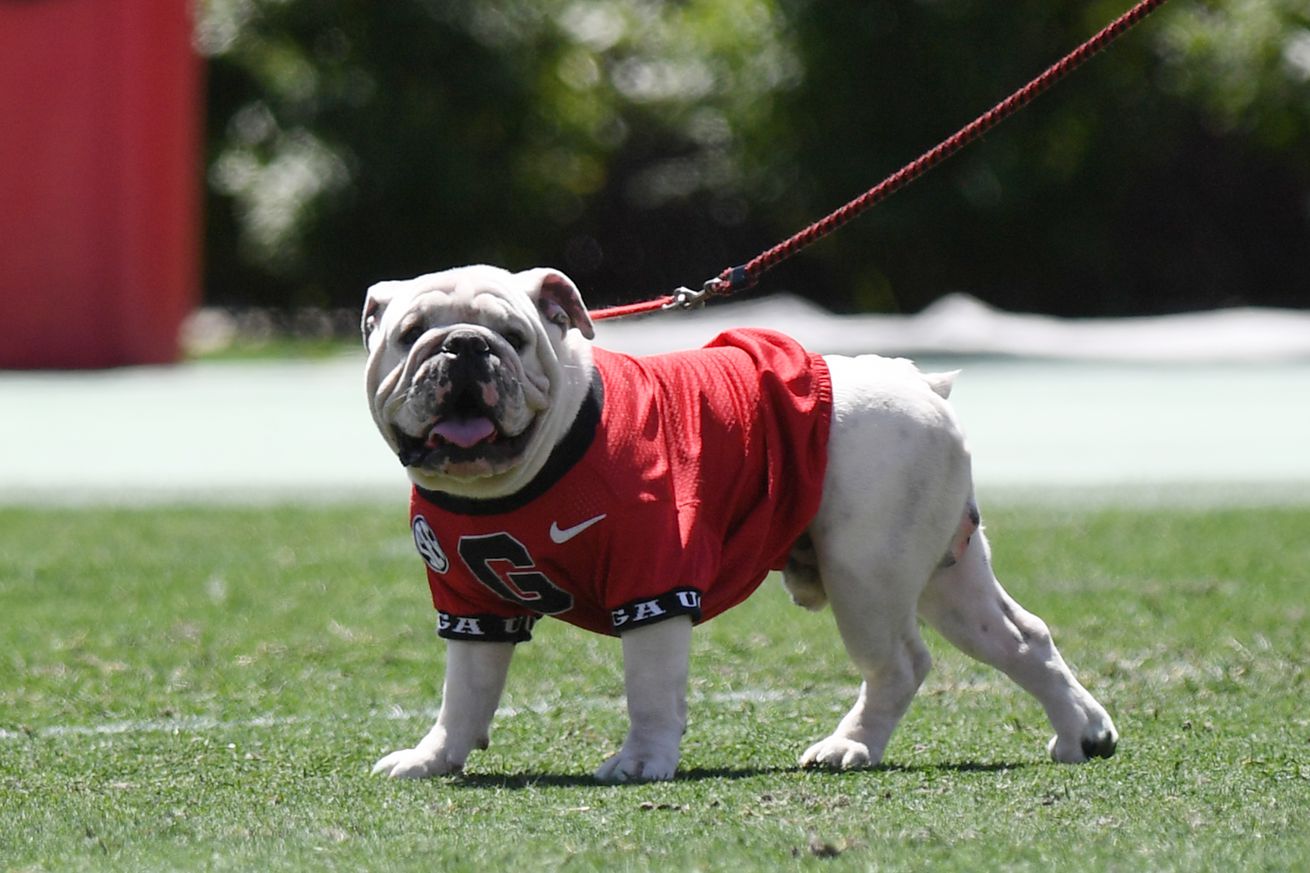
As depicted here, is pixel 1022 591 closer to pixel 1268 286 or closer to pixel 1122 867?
pixel 1122 867

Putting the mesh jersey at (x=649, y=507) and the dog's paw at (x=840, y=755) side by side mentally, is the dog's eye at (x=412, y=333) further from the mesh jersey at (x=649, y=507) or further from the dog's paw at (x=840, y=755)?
the dog's paw at (x=840, y=755)

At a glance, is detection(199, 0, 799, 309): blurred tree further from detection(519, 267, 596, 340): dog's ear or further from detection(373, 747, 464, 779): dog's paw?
detection(373, 747, 464, 779): dog's paw

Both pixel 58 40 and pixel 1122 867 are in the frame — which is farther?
pixel 58 40

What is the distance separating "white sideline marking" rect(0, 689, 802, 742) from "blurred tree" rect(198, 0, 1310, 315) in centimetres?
1848

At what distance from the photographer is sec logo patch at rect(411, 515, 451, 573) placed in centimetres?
452

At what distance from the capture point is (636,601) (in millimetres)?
4367

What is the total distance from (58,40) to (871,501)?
53.6ft

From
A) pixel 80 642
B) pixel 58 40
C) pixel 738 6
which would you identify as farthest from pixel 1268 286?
pixel 80 642

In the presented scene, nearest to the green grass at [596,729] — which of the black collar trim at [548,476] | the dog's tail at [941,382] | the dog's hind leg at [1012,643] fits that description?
the dog's hind leg at [1012,643]

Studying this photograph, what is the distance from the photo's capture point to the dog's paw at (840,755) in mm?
4715

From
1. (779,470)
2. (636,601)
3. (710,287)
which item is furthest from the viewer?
(710,287)

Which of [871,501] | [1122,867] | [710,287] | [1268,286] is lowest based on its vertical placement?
[1268,286]

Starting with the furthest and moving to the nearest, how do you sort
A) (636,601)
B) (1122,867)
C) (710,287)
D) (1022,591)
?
(1022,591), (710,287), (636,601), (1122,867)

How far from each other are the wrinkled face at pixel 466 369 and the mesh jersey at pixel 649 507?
104 millimetres
